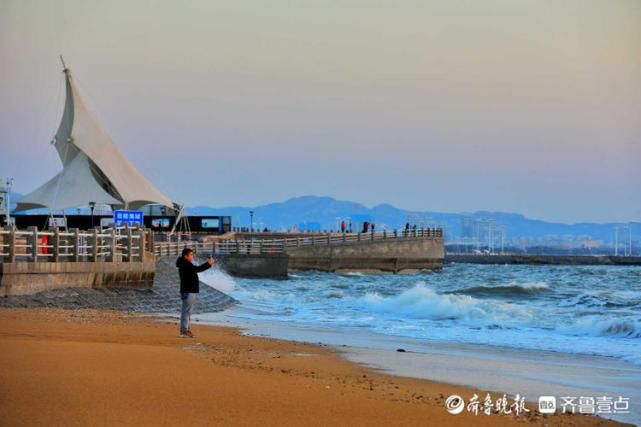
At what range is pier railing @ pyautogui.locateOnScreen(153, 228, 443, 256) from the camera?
4906 centimetres

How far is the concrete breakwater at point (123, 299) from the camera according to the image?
20203 millimetres

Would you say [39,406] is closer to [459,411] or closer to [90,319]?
[459,411]

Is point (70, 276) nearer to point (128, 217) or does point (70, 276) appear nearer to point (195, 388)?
point (128, 217)

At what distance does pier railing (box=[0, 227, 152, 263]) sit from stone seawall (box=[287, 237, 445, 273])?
128ft

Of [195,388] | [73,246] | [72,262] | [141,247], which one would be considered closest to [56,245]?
[72,262]

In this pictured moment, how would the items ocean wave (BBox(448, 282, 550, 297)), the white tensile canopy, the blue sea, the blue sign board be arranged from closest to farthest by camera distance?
the blue sea, the blue sign board, ocean wave (BBox(448, 282, 550, 297)), the white tensile canopy

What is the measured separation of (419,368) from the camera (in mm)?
12523

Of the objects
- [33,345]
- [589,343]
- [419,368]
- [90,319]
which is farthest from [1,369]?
[589,343]

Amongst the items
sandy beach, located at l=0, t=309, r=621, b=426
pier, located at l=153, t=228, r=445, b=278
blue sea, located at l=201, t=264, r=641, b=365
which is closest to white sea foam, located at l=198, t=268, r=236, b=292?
blue sea, located at l=201, t=264, r=641, b=365

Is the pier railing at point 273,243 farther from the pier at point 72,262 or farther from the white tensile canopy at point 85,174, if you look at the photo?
the pier at point 72,262

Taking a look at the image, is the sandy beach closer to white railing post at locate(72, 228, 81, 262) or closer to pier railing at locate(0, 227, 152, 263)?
pier railing at locate(0, 227, 152, 263)

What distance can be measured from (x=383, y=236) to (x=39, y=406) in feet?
228

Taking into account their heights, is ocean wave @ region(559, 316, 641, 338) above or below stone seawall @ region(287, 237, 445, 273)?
below

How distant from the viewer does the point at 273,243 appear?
6569 cm
